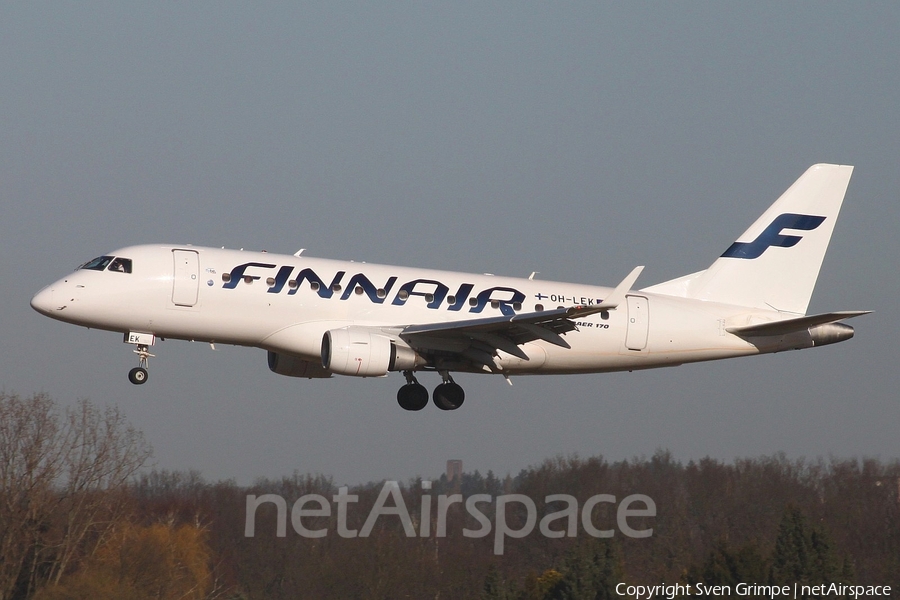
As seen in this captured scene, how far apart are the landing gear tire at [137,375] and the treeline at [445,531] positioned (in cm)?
1680

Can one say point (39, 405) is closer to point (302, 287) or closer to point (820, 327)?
point (302, 287)

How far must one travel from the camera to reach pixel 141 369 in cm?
3331

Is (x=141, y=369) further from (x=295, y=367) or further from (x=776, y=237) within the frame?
(x=776, y=237)

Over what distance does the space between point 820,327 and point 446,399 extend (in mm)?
11687

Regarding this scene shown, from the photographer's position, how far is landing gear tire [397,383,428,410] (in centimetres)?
3609

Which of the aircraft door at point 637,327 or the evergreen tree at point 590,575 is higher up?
the aircraft door at point 637,327

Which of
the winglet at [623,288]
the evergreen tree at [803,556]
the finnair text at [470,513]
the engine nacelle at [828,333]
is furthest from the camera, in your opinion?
the finnair text at [470,513]

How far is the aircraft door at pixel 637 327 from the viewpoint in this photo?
35.7 meters

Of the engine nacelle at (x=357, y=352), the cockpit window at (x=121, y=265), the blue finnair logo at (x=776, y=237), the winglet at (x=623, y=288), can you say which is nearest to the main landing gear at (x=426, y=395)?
the engine nacelle at (x=357, y=352)

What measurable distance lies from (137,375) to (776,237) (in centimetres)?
2108

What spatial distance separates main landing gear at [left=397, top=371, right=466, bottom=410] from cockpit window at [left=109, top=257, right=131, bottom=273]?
28.7 feet

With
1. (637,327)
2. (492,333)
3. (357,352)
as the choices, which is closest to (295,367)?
(357,352)

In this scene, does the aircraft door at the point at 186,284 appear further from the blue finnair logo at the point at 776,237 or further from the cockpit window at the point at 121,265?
the blue finnair logo at the point at 776,237

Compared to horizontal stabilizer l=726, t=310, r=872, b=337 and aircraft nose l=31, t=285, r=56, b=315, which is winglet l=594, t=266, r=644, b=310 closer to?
horizontal stabilizer l=726, t=310, r=872, b=337
